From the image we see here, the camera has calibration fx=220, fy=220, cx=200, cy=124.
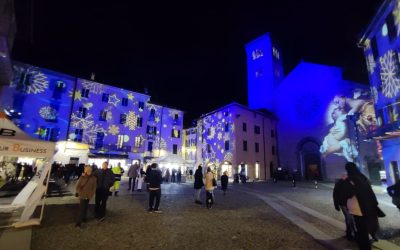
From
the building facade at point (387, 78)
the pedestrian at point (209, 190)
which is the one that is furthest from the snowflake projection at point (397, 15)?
the pedestrian at point (209, 190)

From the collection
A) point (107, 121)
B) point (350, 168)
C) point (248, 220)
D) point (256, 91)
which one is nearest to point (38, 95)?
point (107, 121)

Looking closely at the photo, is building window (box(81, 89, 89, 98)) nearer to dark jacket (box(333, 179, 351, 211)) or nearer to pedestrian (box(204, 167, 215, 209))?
pedestrian (box(204, 167, 215, 209))

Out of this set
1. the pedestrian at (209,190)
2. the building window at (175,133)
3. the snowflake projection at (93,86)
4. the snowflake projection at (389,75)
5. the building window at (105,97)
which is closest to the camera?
the pedestrian at (209,190)

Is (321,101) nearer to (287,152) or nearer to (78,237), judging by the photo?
(287,152)

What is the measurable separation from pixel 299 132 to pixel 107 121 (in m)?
30.1

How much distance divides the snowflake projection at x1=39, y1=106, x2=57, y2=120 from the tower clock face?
35706mm

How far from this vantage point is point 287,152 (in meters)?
37.8

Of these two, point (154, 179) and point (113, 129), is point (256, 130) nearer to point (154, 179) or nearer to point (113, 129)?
point (113, 129)

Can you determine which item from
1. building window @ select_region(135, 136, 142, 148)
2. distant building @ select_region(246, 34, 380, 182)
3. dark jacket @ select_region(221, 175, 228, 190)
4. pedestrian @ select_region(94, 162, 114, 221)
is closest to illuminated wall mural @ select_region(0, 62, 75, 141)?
building window @ select_region(135, 136, 142, 148)

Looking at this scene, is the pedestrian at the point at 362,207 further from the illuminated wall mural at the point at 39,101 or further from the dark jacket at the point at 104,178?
the illuminated wall mural at the point at 39,101

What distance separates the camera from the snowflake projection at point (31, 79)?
2503cm

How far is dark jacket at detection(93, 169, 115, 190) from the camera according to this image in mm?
7965

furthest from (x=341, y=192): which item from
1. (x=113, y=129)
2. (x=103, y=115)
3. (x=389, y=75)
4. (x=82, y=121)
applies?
(x=103, y=115)

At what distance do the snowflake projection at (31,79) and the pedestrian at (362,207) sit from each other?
3185 cm
